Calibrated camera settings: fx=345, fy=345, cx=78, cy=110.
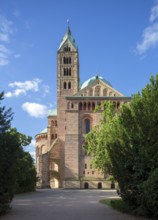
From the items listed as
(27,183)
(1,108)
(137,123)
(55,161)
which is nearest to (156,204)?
(137,123)

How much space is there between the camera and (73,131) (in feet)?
244

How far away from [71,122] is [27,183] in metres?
26.1

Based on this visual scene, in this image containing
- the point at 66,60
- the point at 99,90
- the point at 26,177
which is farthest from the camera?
the point at 66,60

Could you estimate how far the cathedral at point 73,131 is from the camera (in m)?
72.6

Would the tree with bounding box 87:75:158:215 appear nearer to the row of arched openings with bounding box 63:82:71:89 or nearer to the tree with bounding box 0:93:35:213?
the tree with bounding box 0:93:35:213

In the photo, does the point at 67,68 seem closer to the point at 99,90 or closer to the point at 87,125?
the point at 99,90

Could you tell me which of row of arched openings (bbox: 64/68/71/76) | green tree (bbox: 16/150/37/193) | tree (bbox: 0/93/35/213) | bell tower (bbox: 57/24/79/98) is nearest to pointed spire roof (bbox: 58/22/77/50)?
bell tower (bbox: 57/24/79/98)

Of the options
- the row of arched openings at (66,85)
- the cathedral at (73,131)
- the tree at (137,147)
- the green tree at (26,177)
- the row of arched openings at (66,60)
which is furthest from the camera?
the row of arched openings at (66,60)

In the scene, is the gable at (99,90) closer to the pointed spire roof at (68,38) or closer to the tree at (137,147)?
the pointed spire roof at (68,38)

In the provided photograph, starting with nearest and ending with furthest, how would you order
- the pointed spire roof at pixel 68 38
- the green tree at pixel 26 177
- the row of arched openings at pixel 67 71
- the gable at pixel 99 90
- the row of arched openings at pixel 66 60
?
the green tree at pixel 26 177 < the gable at pixel 99 90 < the row of arched openings at pixel 67 71 < the row of arched openings at pixel 66 60 < the pointed spire roof at pixel 68 38

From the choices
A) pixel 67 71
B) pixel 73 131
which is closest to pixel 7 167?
pixel 73 131

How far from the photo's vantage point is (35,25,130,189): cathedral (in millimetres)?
72562

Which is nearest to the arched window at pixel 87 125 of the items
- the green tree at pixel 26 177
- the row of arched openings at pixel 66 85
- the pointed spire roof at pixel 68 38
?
the row of arched openings at pixel 66 85

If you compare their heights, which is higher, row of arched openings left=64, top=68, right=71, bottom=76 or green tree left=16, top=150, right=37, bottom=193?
row of arched openings left=64, top=68, right=71, bottom=76
